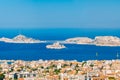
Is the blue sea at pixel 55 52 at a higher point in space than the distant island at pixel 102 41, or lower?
lower

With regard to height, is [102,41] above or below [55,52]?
above

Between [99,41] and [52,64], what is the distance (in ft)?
129

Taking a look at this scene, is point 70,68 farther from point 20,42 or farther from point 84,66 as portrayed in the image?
point 20,42

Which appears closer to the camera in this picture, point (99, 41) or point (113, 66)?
point (113, 66)

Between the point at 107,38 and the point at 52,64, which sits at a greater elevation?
the point at 107,38

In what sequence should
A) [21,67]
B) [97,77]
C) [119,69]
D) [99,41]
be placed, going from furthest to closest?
[99,41], [21,67], [119,69], [97,77]

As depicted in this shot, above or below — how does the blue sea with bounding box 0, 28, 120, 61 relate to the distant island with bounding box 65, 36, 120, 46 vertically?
below

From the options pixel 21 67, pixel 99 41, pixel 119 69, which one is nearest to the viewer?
pixel 119 69

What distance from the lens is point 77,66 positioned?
32.2 m

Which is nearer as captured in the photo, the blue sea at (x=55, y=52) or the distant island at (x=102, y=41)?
the blue sea at (x=55, y=52)

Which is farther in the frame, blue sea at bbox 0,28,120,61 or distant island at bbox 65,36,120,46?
distant island at bbox 65,36,120,46

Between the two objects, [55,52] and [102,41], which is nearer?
[55,52]

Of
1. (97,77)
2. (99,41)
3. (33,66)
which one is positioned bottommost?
(97,77)

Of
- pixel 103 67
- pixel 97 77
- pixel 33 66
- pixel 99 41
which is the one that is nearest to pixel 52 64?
pixel 33 66
